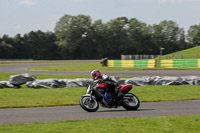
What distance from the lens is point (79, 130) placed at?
6.60 m

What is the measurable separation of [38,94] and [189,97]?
21.0ft

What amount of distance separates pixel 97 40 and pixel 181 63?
266 feet

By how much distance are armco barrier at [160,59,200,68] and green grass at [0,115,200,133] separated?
2901cm

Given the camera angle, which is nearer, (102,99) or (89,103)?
(89,103)

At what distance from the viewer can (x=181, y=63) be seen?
37.0 m

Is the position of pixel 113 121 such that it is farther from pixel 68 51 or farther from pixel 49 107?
pixel 68 51

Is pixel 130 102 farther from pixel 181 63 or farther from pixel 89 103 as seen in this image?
pixel 181 63

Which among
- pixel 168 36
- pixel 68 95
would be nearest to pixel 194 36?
pixel 168 36

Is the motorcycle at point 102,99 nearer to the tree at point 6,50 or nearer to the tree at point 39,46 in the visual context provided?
the tree at point 6,50

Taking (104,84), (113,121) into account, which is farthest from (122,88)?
(113,121)

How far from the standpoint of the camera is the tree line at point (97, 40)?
107125mm

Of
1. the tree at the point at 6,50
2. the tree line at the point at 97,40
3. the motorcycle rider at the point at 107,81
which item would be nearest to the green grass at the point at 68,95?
the motorcycle rider at the point at 107,81

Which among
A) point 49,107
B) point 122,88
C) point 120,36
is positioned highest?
point 120,36

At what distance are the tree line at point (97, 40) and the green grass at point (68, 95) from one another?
→ 283 feet
